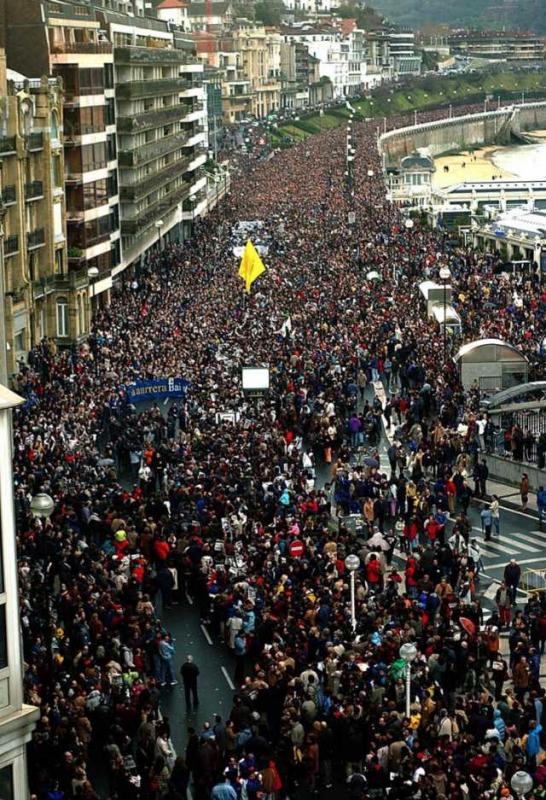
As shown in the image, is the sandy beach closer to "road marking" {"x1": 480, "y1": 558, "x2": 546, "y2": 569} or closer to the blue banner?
the blue banner

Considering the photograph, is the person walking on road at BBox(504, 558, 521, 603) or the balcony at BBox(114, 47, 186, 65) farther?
the balcony at BBox(114, 47, 186, 65)

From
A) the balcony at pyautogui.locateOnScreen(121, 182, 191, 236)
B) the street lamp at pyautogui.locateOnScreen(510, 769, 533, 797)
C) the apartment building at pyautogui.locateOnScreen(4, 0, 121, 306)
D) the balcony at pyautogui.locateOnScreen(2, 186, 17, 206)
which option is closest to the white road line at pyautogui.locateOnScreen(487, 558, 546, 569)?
the street lamp at pyautogui.locateOnScreen(510, 769, 533, 797)

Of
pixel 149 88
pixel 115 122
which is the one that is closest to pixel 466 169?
pixel 149 88

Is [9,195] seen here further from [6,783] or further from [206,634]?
[6,783]

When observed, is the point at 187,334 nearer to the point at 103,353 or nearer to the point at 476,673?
the point at 103,353

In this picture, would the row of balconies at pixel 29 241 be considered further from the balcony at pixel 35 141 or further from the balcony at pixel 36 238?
the balcony at pixel 35 141

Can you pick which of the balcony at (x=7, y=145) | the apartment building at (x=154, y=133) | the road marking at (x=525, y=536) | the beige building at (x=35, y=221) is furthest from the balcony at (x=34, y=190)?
the road marking at (x=525, y=536)
